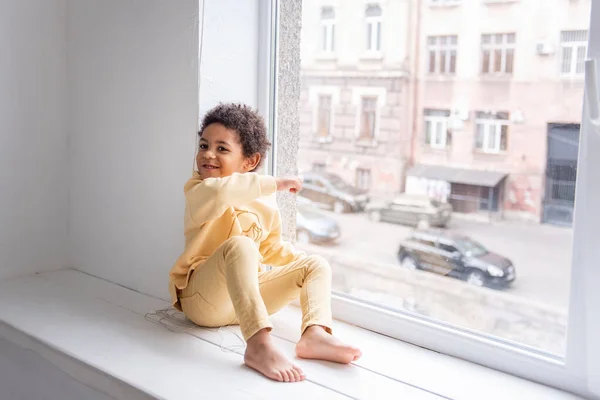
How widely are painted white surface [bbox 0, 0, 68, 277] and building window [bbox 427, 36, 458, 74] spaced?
1.11 metres

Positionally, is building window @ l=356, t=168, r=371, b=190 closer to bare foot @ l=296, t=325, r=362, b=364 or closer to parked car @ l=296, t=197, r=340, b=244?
parked car @ l=296, t=197, r=340, b=244

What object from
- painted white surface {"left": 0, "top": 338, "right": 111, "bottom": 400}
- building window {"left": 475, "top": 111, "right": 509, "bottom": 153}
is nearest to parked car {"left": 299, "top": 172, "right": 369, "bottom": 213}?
building window {"left": 475, "top": 111, "right": 509, "bottom": 153}

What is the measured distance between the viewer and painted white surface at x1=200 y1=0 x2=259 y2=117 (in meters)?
1.61

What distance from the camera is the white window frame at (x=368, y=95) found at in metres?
1.52

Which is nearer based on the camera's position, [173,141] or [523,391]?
[523,391]

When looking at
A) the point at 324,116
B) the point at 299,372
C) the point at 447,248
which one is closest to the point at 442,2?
the point at 324,116

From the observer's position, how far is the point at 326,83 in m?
1.64

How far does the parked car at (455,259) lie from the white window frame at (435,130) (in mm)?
193

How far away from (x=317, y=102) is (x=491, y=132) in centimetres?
49

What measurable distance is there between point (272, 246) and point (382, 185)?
29 cm

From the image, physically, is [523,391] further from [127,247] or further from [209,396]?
[127,247]

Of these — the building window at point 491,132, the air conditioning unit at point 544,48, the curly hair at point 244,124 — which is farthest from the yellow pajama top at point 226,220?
the air conditioning unit at point 544,48

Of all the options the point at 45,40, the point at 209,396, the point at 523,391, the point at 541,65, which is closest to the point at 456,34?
A: the point at 541,65

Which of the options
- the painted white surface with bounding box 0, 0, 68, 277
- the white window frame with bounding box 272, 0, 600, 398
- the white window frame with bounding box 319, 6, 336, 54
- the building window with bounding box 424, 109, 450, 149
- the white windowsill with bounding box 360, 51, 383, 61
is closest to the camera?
the white window frame with bounding box 272, 0, 600, 398
